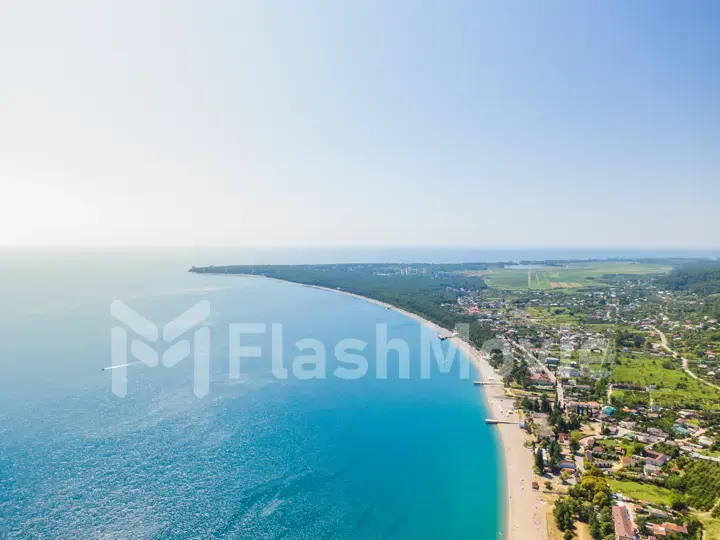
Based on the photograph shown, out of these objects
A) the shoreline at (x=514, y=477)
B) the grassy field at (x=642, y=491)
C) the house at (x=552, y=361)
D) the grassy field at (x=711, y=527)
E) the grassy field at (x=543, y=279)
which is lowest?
the shoreline at (x=514, y=477)

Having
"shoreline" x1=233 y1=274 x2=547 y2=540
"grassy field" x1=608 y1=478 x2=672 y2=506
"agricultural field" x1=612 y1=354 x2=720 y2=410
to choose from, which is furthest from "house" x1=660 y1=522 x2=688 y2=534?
"agricultural field" x1=612 y1=354 x2=720 y2=410

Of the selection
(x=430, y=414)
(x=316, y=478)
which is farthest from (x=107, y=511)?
(x=430, y=414)

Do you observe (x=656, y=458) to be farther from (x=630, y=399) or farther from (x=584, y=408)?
(x=630, y=399)

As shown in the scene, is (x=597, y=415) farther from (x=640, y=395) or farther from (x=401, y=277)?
(x=401, y=277)

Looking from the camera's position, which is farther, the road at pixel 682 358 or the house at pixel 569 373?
the house at pixel 569 373

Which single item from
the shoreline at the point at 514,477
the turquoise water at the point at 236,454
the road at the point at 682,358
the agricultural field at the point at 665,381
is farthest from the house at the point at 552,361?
the road at the point at 682,358

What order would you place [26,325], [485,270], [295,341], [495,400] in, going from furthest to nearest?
1. [485,270]
2. [26,325]
3. [295,341]
4. [495,400]

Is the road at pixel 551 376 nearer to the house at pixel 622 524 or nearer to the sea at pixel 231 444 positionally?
the sea at pixel 231 444
